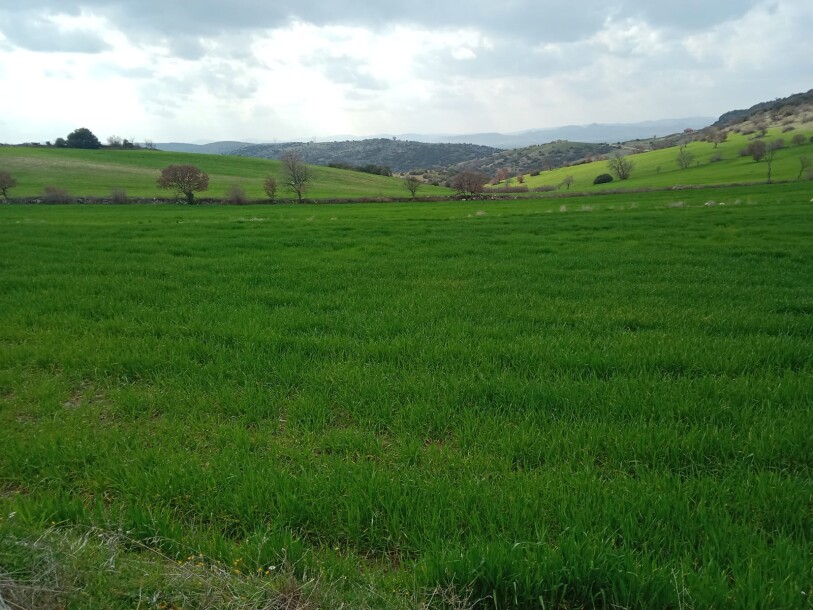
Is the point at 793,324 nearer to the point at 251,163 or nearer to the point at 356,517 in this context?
the point at 356,517

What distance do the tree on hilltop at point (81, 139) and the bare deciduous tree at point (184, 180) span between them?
82282 mm

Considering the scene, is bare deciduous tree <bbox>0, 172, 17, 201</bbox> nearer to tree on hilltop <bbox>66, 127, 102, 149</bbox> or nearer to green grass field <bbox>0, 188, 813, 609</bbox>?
green grass field <bbox>0, 188, 813, 609</bbox>

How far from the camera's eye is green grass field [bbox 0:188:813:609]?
101 inches

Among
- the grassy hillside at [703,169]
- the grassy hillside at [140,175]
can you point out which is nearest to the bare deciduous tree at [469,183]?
the grassy hillside at [140,175]

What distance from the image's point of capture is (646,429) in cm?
405

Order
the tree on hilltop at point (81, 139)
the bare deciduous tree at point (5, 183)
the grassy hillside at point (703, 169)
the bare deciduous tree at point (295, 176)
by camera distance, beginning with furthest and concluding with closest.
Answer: the tree on hilltop at point (81, 139)
the bare deciduous tree at point (295, 176)
the grassy hillside at point (703, 169)
the bare deciduous tree at point (5, 183)

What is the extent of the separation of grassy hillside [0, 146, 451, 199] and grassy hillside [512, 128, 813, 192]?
32166mm

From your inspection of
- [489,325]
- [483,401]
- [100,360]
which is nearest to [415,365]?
[483,401]

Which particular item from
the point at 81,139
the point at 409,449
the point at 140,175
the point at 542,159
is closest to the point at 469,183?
the point at 140,175

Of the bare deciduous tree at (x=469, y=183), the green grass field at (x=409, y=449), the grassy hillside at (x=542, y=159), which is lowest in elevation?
the green grass field at (x=409, y=449)

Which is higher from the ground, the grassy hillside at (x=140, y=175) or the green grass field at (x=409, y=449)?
the grassy hillside at (x=140, y=175)

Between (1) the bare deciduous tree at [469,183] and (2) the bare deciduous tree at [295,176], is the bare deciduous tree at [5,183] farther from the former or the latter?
(1) the bare deciduous tree at [469,183]

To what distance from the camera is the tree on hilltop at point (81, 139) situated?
117 metres

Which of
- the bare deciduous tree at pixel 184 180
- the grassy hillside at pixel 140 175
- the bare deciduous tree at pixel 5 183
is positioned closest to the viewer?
the bare deciduous tree at pixel 5 183
